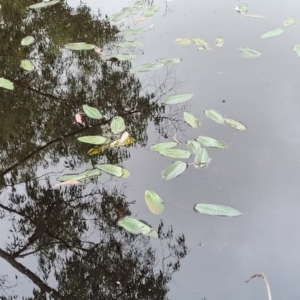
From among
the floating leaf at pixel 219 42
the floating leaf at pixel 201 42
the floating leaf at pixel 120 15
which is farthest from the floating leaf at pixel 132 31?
the floating leaf at pixel 219 42

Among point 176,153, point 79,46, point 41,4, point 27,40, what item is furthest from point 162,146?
point 41,4

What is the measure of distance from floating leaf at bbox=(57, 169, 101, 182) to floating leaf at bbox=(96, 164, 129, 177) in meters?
0.02

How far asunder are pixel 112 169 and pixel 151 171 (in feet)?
0.42

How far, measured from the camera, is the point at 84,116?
1.54m

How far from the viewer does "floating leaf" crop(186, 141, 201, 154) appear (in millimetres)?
1339

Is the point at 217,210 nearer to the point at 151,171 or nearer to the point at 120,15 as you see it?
the point at 151,171

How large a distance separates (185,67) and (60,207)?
0.87 m

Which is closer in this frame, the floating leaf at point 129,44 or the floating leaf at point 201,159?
the floating leaf at point 201,159

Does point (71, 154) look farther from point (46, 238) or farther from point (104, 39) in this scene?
point (104, 39)

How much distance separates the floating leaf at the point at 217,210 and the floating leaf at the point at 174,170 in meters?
0.15

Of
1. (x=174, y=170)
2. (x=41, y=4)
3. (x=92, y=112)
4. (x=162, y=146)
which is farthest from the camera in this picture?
(x=41, y=4)

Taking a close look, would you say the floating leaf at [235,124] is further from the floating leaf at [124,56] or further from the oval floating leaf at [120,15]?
the oval floating leaf at [120,15]

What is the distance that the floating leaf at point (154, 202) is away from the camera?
1.17 metres

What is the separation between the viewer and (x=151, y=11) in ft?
7.36
